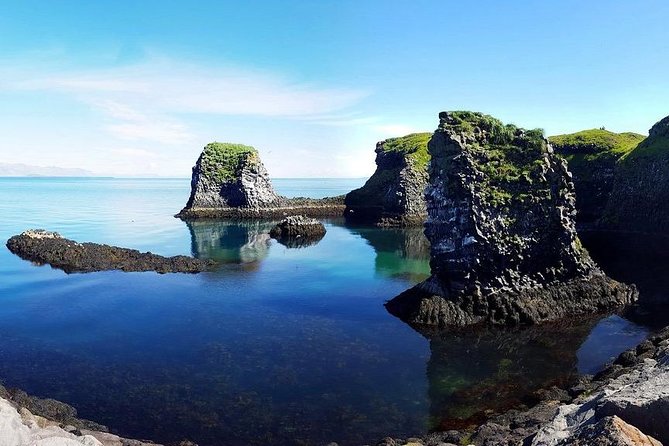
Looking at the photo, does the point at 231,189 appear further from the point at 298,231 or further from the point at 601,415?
the point at 601,415

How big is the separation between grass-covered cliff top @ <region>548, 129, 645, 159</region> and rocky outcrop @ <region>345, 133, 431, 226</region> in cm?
3077

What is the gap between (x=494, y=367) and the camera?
2995 cm

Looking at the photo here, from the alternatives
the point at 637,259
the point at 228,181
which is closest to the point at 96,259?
the point at 228,181

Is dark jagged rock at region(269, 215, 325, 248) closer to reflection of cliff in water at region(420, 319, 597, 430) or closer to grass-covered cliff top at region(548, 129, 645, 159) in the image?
reflection of cliff in water at region(420, 319, 597, 430)

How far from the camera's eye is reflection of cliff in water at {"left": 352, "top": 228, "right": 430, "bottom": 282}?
57031 millimetres

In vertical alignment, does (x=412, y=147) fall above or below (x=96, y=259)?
above

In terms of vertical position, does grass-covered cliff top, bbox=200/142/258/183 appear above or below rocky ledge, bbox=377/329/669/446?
above

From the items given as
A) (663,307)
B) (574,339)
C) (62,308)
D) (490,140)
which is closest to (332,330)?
(574,339)

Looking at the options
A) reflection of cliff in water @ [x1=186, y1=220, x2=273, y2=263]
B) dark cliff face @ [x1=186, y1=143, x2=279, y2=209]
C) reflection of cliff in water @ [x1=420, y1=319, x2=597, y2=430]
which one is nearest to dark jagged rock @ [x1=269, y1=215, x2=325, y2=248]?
reflection of cliff in water @ [x1=186, y1=220, x2=273, y2=263]

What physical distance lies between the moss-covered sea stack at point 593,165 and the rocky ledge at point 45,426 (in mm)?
88890

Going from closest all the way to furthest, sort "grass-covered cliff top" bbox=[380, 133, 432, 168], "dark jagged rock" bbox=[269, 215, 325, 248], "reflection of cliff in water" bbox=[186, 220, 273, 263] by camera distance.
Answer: "reflection of cliff in water" bbox=[186, 220, 273, 263] < "dark jagged rock" bbox=[269, 215, 325, 248] < "grass-covered cliff top" bbox=[380, 133, 432, 168]

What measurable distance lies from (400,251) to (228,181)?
208ft

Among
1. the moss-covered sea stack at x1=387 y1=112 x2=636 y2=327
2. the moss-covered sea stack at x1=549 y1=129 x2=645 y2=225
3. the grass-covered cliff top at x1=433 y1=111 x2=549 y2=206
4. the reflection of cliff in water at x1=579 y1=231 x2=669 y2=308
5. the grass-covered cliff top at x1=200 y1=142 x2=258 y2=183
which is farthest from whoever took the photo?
the grass-covered cliff top at x1=200 y1=142 x2=258 y2=183

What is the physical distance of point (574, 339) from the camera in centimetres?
3425
